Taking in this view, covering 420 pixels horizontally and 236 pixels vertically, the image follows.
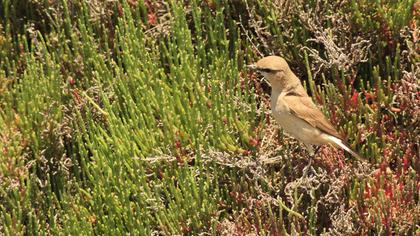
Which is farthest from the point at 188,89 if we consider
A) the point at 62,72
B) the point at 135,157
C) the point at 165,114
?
the point at 62,72

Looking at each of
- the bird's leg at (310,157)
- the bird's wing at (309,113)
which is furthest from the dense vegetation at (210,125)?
the bird's wing at (309,113)

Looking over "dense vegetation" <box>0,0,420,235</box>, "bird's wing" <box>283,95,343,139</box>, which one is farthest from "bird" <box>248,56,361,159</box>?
"dense vegetation" <box>0,0,420,235</box>

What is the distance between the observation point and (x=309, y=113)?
6.18m

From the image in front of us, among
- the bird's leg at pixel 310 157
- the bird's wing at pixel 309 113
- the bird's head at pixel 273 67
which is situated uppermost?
the bird's head at pixel 273 67

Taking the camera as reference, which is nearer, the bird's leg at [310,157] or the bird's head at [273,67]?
the bird's leg at [310,157]

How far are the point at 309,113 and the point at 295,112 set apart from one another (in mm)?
120

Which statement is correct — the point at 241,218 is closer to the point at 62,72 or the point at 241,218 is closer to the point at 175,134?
the point at 175,134

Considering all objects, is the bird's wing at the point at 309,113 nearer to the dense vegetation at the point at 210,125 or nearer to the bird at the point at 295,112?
the bird at the point at 295,112

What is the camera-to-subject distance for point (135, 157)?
612 cm

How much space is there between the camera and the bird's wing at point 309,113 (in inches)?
241

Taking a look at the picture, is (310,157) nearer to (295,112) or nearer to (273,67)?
(295,112)

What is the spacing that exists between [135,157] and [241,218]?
940mm

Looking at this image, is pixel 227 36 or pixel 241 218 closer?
pixel 241 218

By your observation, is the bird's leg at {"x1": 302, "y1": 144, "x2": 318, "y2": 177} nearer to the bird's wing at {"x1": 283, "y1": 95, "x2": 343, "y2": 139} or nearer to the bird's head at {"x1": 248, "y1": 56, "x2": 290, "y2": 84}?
the bird's wing at {"x1": 283, "y1": 95, "x2": 343, "y2": 139}
